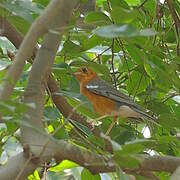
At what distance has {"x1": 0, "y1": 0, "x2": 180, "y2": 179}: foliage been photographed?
3.71 ft

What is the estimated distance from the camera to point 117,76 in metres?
2.31

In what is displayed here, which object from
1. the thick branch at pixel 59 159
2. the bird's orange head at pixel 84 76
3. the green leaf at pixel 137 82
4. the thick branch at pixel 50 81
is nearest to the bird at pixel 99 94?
the bird's orange head at pixel 84 76

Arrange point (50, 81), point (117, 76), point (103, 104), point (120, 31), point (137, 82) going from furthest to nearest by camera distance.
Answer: point (103, 104)
point (117, 76)
point (137, 82)
point (50, 81)
point (120, 31)

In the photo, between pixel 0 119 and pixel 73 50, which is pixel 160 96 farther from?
pixel 0 119

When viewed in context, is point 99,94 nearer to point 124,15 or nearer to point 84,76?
point 84,76

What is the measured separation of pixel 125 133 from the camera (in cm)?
164

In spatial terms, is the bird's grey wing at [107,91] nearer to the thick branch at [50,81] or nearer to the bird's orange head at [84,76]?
the bird's orange head at [84,76]

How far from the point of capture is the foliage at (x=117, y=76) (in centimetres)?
113

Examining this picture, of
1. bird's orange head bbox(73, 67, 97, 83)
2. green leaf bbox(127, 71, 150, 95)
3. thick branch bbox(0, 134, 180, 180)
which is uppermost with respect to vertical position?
thick branch bbox(0, 134, 180, 180)

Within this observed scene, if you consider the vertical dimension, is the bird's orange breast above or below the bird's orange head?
below

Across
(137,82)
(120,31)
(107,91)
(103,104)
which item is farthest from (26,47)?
(103,104)

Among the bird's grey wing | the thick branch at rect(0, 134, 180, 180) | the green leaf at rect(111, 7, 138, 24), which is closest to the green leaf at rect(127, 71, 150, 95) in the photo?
the bird's grey wing

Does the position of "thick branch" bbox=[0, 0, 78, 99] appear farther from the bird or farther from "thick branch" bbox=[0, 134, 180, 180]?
the bird

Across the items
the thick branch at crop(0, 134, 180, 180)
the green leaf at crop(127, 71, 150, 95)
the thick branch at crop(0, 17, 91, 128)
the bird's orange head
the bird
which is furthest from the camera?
the bird's orange head
